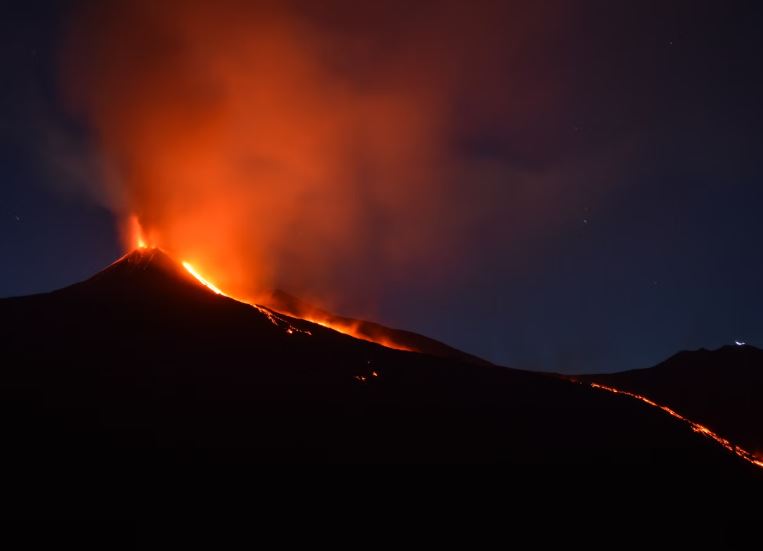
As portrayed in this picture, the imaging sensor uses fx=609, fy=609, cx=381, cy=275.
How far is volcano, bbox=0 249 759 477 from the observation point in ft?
62.0

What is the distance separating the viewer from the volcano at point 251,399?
18906 millimetres

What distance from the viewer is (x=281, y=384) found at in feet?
80.9

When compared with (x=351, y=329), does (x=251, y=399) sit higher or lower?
lower

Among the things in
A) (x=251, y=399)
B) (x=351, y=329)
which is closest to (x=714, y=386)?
(x=351, y=329)

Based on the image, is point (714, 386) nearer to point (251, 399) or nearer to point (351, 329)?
point (351, 329)

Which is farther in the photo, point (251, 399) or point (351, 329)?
point (351, 329)

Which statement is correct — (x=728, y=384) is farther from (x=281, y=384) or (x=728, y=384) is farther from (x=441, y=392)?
(x=281, y=384)

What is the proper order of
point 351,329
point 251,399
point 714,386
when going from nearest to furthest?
point 251,399 < point 351,329 < point 714,386

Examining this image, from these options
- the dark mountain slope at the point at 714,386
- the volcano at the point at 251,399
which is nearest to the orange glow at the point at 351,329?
the volcano at the point at 251,399

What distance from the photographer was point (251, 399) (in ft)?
74.5

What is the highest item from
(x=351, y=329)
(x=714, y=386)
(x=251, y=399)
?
(x=714, y=386)

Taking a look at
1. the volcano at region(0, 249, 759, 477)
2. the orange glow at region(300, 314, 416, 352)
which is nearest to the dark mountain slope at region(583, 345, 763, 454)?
the orange glow at region(300, 314, 416, 352)

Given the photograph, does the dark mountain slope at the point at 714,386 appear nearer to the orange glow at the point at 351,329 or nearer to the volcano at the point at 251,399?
the orange glow at the point at 351,329

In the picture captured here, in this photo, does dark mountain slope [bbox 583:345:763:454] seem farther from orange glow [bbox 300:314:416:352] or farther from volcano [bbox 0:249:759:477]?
volcano [bbox 0:249:759:477]
